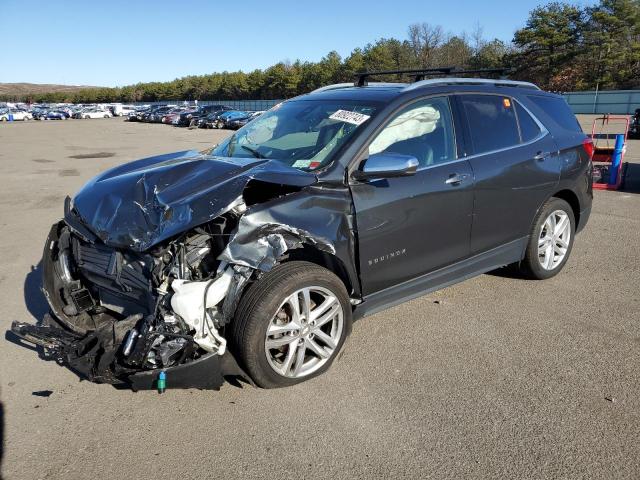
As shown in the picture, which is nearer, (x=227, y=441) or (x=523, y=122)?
(x=227, y=441)

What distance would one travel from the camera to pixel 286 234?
3.17 metres

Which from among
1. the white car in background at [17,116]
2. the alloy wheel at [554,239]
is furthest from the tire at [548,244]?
the white car in background at [17,116]

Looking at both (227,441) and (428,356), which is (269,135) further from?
(227,441)

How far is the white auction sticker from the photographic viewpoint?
3.67m

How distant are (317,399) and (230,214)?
1.26 metres

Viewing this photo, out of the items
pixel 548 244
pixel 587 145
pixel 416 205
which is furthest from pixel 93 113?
pixel 416 205

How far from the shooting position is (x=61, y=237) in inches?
147

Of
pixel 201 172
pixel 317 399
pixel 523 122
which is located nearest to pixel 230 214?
pixel 201 172

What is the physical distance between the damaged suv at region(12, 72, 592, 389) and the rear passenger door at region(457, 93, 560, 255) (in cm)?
2

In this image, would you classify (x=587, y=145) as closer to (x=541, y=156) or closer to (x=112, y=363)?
(x=541, y=156)

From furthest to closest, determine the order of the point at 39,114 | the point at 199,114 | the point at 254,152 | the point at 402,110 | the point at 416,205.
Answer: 1. the point at 39,114
2. the point at 199,114
3. the point at 254,152
4. the point at 402,110
5. the point at 416,205

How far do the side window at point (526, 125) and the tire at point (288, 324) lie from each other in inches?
96.1

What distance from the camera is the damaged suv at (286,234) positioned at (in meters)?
2.99

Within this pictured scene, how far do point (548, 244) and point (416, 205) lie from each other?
2045mm
